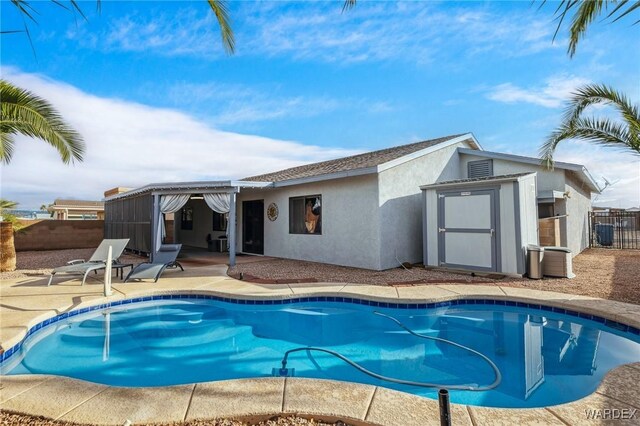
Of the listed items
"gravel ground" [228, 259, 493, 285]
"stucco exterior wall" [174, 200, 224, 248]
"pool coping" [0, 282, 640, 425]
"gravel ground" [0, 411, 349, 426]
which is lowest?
"gravel ground" [0, 411, 349, 426]

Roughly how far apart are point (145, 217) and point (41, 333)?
746cm

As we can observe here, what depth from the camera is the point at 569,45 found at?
4.70 m

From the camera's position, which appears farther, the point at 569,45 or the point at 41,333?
the point at 41,333

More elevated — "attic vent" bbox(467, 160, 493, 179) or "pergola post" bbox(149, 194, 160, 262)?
"attic vent" bbox(467, 160, 493, 179)

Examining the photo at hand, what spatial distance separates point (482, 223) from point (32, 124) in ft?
35.7

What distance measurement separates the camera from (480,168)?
12.1 m

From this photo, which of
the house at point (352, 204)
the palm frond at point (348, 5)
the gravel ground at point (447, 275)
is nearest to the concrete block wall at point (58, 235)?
the house at point (352, 204)

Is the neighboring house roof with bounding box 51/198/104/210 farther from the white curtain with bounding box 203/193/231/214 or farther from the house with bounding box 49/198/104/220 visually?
the white curtain with bounding box 203/193/231/214

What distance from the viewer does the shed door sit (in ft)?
27.6

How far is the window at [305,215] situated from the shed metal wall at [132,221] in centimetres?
490

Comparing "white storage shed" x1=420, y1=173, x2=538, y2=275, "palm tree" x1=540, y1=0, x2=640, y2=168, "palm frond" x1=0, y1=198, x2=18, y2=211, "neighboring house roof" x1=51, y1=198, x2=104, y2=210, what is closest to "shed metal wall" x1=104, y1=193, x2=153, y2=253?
"palm frond" x1=0, y1=198, x2=18, y2=211

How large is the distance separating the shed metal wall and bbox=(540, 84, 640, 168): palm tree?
482 inches

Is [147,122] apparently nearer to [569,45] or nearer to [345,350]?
[345,350]

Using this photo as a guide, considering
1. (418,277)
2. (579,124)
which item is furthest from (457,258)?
(579,124)
